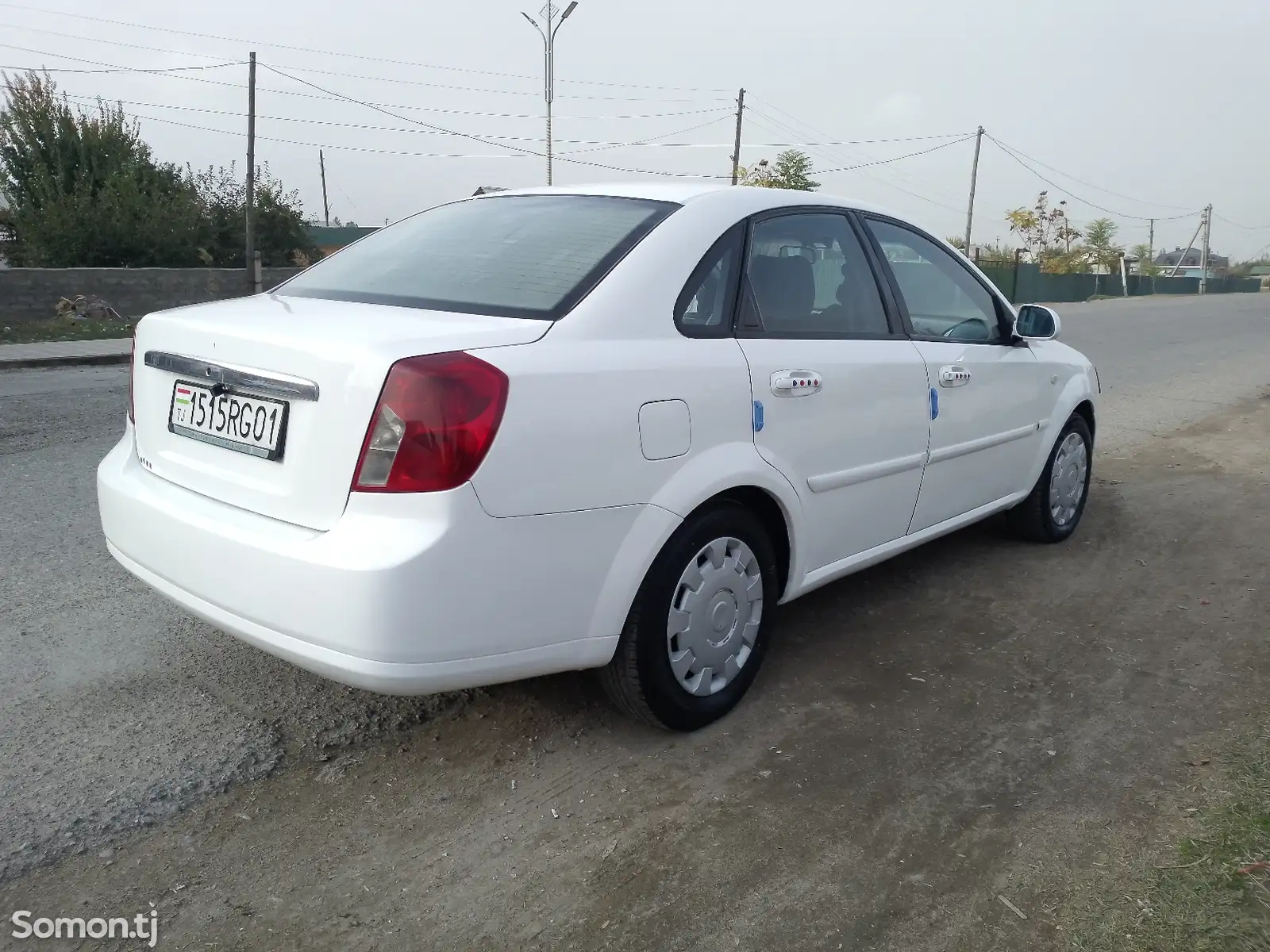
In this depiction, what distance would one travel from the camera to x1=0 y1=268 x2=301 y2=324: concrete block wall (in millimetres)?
17109

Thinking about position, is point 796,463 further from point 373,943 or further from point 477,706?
point 373,943

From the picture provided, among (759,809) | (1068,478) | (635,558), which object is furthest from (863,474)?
(1068,478)

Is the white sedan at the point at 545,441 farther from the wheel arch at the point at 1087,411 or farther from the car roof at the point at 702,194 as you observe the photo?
the wheel arch at the point at 1087,411

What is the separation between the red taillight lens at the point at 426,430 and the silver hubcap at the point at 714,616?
32.2 inches

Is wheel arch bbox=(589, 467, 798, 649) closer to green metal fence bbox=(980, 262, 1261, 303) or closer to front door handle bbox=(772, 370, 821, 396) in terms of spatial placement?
front door handle bbox=(772, 370, 821, 396)

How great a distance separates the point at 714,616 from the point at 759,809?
58cm

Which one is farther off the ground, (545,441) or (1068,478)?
(545,441)

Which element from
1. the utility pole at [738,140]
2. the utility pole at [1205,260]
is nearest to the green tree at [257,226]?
the utility pole at [738,140]

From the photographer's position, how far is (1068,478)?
5.29 m

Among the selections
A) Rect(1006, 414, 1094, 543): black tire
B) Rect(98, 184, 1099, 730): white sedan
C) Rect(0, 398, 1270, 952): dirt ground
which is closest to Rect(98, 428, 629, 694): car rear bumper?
Rect(98, 184, 1099, 730): white sedan

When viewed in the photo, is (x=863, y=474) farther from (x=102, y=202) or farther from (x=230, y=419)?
(x=102, y=202)

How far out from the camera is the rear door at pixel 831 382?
3.24m

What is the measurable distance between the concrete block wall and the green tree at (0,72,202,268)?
3.22 metres

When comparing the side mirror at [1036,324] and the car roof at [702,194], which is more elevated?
the car roof at [702,194]
